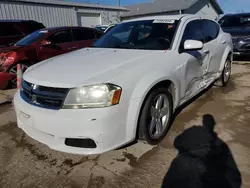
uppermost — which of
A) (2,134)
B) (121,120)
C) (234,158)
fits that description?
(121,120)

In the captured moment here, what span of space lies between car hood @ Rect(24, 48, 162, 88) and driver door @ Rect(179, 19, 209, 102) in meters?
0.60

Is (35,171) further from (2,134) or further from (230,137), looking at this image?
(230,137)

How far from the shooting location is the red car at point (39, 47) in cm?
550

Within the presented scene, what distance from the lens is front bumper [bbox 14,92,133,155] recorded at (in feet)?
6.87

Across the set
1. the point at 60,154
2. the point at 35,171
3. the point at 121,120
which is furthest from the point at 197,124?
the point at 35,171

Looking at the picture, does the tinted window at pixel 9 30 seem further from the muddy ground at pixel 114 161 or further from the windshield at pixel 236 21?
the windshield at pixel 236 21

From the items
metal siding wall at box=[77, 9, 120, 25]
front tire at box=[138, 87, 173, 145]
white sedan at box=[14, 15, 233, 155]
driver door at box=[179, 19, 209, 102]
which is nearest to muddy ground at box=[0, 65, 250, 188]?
front tire at box=[138, 87, 173, 145]

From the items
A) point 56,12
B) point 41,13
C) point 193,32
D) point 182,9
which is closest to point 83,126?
point 193,32

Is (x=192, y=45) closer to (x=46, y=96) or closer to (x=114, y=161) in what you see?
(x=114, y=161)

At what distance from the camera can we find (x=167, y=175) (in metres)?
2.29

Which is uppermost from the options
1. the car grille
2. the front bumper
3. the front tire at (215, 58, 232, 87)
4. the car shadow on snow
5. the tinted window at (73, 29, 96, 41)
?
the tinted window at (73, 29, 96, 41)

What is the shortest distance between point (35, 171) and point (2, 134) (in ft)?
4.29

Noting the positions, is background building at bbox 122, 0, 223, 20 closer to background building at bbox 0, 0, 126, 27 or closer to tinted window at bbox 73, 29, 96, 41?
background building at bbox 0, 0, 126, 27

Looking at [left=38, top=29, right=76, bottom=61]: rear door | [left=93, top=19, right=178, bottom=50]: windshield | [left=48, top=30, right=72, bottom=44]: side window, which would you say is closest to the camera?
[left=93, top=19, right=178, bottom=50]: windshield
